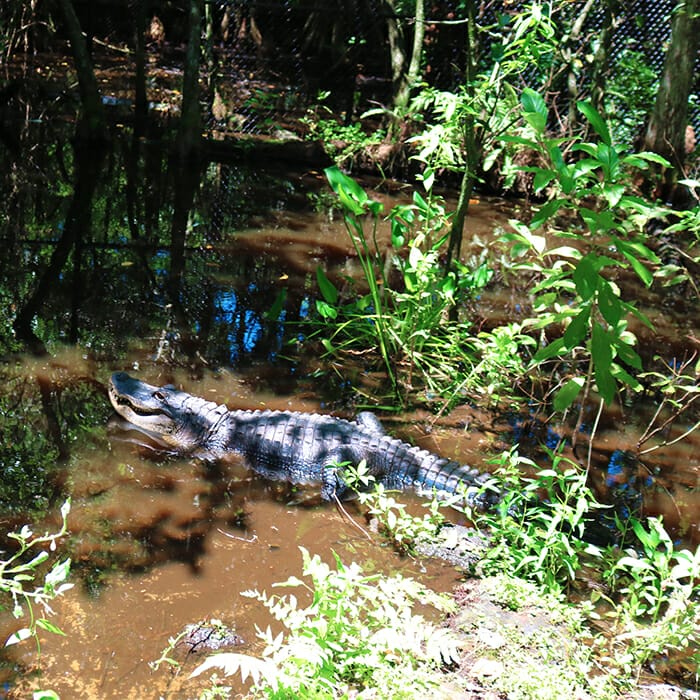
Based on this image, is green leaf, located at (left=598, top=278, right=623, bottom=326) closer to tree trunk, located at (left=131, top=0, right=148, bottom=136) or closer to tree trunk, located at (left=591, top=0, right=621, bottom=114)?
tree trunk, located at (left=591, top=0, right=621, bottom=114)

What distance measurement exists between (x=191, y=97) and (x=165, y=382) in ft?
16.7

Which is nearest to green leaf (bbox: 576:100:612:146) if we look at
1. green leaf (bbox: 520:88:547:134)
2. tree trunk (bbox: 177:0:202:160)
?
green leaf (bbox: 520:88:547:134)

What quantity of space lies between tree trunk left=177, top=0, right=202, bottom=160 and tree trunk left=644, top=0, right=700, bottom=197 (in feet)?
18.8

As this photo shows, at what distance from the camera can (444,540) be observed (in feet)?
12.7

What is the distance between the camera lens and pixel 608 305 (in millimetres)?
3393

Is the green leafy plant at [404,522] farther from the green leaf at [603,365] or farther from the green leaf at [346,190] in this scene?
the green leaf at [346,190]

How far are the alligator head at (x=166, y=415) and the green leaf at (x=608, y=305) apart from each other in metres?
2.43

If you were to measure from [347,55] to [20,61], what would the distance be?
223 inches

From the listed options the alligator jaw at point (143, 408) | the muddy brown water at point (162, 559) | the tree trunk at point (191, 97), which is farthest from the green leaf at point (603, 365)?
the tree trunk at point (191, 97)

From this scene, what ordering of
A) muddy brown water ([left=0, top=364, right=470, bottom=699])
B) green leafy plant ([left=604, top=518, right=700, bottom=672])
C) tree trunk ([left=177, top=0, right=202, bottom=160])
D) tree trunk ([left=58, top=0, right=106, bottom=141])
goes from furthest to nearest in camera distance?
tree trunk ([left=177, top=0, right=202, bottom=160]) < tree trunk ([left=58, top=0, right=106, bottom=141]) < muddy brown water ([left=0, top=364, right=470, bottom=699]) < green leafy plant ([left=604, top=518, right=700, bottom=672])

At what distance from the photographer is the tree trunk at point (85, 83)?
29.3 feet

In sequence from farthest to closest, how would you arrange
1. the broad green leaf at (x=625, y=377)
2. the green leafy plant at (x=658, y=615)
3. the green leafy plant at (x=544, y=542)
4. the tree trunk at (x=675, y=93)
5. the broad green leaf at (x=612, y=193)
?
the tree trunk at (x=675, y=93) → the broad green leaf at (x=625, y=377) → the green leafy plant at (x=544, y=542) → the broad green leaf at (x=612, y=193) → the green leafy plant at (x=658, y=615)

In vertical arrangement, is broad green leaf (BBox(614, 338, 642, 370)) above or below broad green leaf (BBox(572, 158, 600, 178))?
below

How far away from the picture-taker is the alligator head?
4.81 m
